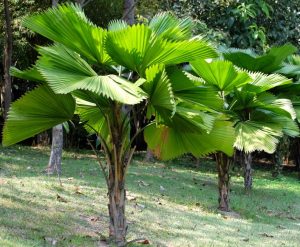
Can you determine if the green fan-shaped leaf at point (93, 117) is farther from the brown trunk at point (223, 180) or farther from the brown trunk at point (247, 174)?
the brown trunk at point (247, 174)

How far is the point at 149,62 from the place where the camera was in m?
4.17

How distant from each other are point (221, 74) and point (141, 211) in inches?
82.1

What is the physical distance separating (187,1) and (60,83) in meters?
11.6

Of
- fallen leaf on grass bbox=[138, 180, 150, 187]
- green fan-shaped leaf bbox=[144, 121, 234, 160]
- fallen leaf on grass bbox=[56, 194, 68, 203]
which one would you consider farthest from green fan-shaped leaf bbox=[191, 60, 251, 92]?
Result: fallen leaf on grass bbox=[138, 180, 150, 187]

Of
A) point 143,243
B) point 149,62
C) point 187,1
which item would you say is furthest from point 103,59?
point 187,1

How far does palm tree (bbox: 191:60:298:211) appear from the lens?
6691 mm

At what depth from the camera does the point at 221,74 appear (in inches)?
261

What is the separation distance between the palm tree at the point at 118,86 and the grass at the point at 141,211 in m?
0.82

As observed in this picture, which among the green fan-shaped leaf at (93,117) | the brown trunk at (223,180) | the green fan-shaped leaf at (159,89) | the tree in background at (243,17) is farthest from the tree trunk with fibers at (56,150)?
the tree in background at (243,17)

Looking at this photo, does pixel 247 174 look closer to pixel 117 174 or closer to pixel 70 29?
pixel 117 174

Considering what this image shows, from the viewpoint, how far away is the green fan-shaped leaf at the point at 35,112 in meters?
4.23

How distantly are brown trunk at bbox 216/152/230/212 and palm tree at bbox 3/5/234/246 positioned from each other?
329 centimetres

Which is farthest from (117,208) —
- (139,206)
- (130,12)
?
(130,12)

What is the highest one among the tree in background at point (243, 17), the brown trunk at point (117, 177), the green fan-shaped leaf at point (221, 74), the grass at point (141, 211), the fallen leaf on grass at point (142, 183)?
the tree in background at point (243, 17)
